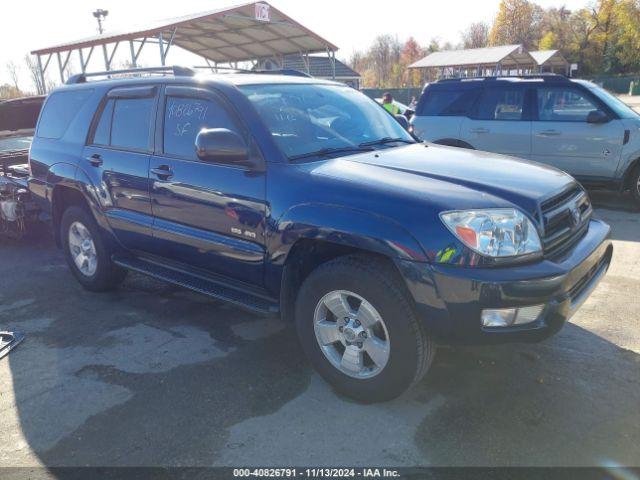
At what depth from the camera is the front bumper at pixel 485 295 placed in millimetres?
2635

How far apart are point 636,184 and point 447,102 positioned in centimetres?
301

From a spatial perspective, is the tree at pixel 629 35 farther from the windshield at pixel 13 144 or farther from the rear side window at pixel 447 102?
the windshield at pixel 13 144

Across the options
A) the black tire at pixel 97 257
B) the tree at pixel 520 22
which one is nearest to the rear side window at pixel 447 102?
the black tire at pixel 97 257

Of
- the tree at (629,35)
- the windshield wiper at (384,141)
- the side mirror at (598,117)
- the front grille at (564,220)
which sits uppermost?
the tree at (629,35)

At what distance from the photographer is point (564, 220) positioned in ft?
10.4

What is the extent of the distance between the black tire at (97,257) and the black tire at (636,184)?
21.8 feet

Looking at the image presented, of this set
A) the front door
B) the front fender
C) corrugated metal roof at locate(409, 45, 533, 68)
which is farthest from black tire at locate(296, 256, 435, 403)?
corrugated metal roof at locate(409, 45, 533, 68)

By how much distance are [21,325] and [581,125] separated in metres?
7.24

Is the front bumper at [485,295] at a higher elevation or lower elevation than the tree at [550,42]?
lower

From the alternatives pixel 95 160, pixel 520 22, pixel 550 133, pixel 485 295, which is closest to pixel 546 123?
pixel 550 133

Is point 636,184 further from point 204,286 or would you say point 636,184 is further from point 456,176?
point 204,286

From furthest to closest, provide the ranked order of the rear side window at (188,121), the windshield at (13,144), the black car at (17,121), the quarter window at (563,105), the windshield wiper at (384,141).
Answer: the black car at (17,121), the windshield at (13,144), the quarter window at (563,105), the windshield wiper at (384,141), the rear side window at (188,121)

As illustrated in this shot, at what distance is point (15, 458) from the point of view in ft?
9.04

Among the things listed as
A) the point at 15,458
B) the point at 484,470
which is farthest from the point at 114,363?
the point at 484,470
